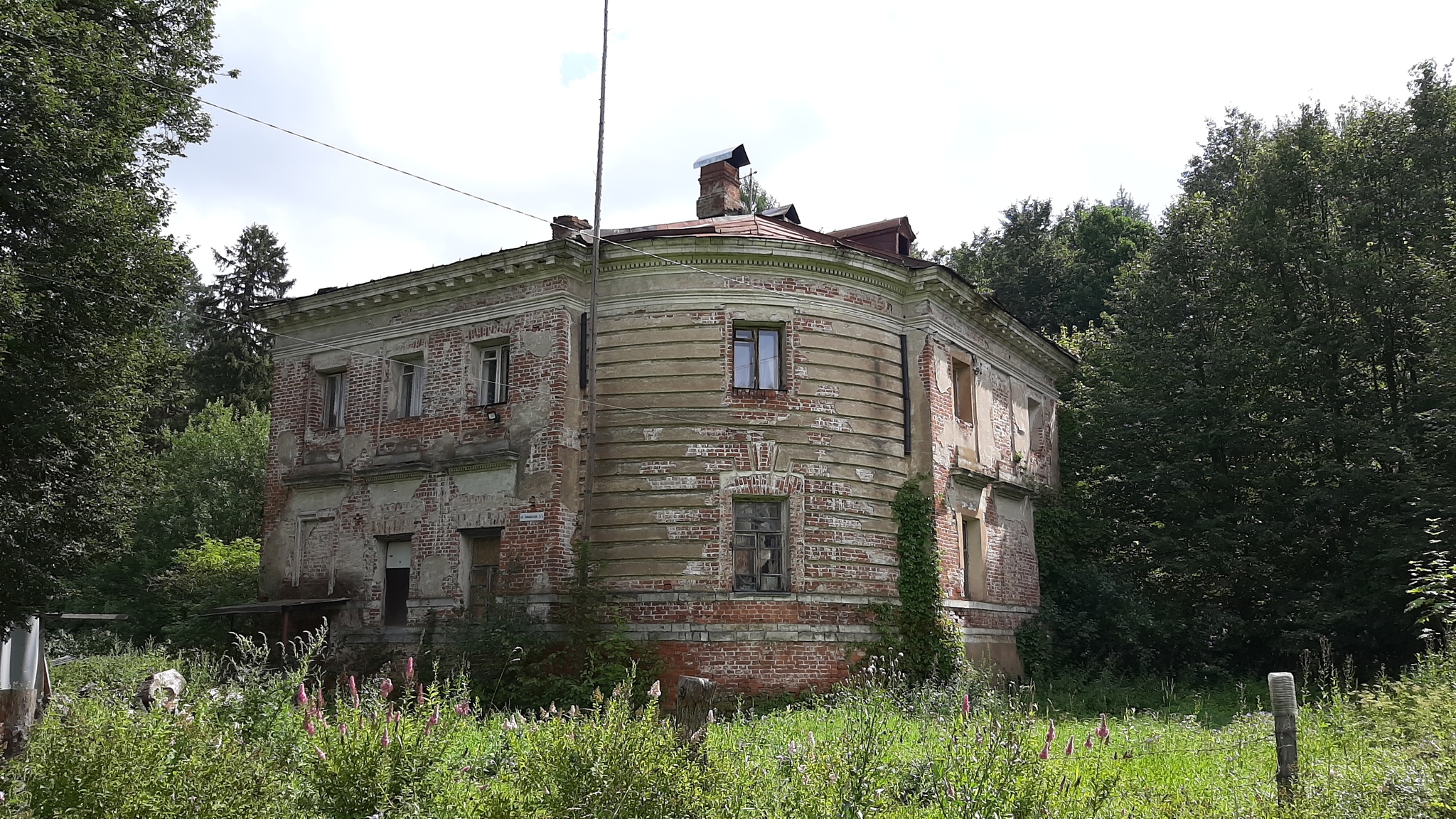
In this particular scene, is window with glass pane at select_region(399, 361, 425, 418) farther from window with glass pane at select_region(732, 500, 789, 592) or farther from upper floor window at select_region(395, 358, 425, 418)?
window with glass pane at select_region(732, 500, 789, 592)

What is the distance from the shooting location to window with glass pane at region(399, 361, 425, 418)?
2111cm

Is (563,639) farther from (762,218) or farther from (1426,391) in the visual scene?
(1426,391)

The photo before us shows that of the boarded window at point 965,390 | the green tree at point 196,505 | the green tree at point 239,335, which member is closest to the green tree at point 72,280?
the boarded window at point 965,390

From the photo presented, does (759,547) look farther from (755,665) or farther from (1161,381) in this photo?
(1161,381)

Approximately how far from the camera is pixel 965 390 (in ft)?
72.6

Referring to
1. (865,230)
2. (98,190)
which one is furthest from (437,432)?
(865,230)

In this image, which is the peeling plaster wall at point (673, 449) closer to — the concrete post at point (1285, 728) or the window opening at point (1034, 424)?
the window opening at point (1034, 424)

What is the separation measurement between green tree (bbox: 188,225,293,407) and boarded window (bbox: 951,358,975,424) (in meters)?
30.7

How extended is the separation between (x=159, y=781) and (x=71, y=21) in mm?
13781

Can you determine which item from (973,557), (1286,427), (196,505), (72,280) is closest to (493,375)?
(72,280)

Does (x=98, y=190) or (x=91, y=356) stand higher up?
(x=98, y=190)

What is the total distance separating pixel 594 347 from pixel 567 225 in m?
5.05

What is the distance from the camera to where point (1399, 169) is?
23.1 m

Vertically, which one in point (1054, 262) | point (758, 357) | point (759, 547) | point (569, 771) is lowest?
point (569, 771)
